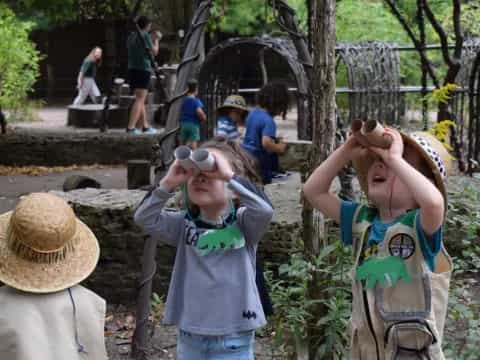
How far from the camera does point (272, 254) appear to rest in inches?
203

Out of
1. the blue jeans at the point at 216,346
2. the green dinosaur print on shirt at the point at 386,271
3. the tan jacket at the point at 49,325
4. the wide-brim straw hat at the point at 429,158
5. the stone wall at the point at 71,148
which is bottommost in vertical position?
the stone wall at the point at 71,148

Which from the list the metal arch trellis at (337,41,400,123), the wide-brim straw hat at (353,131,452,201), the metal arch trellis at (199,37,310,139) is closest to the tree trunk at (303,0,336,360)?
the wide-brim straw hat at (353,131,452,201)

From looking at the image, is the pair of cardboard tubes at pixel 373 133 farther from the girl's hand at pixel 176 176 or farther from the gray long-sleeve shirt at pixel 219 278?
the girl's hand at pixel 176 176

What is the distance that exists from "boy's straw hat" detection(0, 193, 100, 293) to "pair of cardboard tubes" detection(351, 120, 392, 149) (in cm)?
105

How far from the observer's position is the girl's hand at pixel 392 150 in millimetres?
2617

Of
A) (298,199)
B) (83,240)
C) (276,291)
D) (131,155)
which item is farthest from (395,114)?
(83,240)

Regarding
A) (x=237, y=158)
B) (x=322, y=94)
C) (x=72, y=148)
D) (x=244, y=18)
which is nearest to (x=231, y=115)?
(x=72, y=148)

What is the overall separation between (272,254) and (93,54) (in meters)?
13.6

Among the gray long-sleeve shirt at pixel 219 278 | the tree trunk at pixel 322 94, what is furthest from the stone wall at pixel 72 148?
the gray long-sleeve shirt at pixel 219 278

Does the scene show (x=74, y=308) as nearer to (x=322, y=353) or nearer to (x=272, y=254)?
(x=322, y=353)

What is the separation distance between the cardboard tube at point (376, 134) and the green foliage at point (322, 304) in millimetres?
1091

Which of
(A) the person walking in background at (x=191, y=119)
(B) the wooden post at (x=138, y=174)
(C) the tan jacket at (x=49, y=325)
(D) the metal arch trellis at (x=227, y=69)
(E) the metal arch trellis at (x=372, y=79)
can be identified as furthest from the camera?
(E) the metal arch trellis at (x=372, y=79)

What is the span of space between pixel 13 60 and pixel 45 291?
11.7 m

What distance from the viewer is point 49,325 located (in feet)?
9.40
